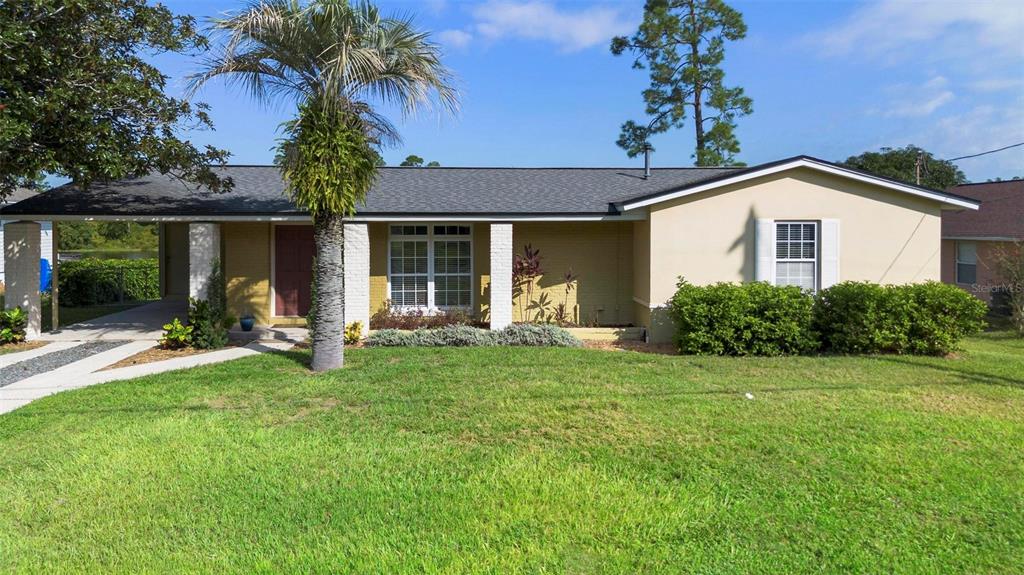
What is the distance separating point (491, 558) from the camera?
13.6 ft

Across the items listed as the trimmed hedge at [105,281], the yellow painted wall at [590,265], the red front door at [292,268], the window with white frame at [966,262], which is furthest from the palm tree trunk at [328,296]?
the window with white frame at [966,262]

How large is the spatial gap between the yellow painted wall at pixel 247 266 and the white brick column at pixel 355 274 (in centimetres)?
282

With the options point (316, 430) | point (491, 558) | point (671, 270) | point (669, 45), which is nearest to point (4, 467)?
point (316, 430)

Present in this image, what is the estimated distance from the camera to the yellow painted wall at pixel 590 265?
14773 mm

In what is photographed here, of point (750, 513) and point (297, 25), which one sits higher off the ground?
point (297, 25)

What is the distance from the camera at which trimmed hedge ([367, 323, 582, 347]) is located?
12.4 metres

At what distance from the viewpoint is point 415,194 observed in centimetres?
1483

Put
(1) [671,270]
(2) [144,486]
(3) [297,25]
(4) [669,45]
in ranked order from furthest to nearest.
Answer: (4) [669,45], (1) [671,270], (3) [297,25], (2) [144,486]

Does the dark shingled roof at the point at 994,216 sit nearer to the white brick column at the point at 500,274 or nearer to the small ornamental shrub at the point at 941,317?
the small ornamental shrub at the point at 941,317

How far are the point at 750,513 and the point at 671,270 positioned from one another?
8.16m

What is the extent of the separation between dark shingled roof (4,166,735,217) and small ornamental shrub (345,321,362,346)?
2281mm

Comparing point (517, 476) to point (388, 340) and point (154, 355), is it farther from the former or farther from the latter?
point (154, 355)

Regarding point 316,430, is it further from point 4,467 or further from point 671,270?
point 671,270

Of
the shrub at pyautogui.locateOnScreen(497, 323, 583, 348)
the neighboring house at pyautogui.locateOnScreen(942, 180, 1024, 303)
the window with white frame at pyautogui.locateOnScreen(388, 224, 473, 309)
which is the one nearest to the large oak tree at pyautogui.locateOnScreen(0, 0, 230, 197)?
the window with white frame at pyautogui.locateOnScreen(388, 224, 473, 309)
